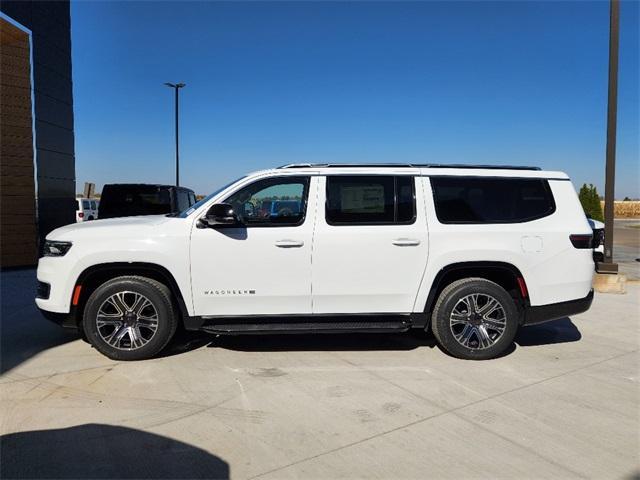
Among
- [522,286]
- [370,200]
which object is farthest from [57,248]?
[522,286]

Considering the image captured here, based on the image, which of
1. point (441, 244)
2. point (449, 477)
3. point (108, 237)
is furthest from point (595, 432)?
point (108, 237)

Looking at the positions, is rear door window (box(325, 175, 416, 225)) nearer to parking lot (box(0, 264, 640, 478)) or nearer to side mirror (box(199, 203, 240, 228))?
side mirror (box(199, 203, 240, 228))

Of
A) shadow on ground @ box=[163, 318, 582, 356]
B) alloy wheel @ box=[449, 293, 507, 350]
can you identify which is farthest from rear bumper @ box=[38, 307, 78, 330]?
alloy wheel @ box=[449, 293, 507, 350]

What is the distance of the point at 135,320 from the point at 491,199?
3769 millimetres

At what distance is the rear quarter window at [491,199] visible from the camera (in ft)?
16.2

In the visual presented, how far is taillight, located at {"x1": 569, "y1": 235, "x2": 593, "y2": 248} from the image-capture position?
489 cm

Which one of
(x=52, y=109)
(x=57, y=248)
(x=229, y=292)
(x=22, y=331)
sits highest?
(x=52, y=109)

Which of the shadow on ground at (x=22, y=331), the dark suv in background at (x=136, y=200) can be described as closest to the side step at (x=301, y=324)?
the shadow on ground at (x=22, y=331)

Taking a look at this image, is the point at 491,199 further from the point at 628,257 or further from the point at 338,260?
the point at 628,257

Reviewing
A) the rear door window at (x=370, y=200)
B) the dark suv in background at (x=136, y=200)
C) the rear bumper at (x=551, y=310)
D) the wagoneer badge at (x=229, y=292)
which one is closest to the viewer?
the wagoneer badge at (x=229, y=292)

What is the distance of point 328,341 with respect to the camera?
5504 mm

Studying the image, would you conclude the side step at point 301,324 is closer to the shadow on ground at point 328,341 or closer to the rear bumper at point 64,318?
the shadow on ground at point 328,341

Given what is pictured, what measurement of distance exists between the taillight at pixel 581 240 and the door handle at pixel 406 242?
1597mm

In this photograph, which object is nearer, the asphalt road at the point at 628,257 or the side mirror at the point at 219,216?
the side mirror at the point at 219,216
